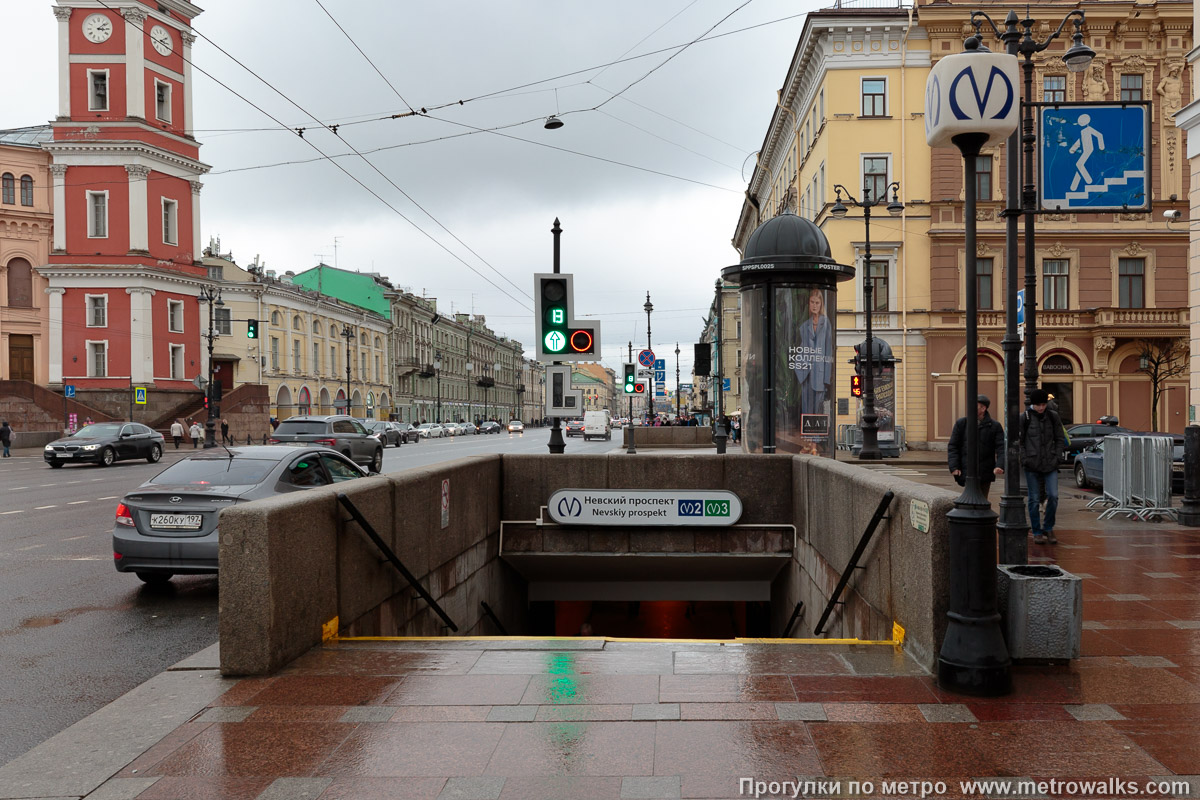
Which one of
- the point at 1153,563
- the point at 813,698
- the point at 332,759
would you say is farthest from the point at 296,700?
the point at 1153,563

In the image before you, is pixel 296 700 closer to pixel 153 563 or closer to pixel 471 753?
pixel 471 753

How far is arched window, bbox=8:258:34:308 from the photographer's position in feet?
177

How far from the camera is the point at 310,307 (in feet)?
232

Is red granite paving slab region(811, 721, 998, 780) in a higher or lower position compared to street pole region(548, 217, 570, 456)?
lower

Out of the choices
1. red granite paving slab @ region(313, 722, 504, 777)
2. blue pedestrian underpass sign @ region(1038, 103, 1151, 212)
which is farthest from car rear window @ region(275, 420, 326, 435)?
red granite paving slab @ region(313, 722, 504, 777)

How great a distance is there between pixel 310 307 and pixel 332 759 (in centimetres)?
7056

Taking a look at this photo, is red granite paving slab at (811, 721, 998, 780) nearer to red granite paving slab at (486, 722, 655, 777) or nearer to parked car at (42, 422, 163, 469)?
red granite paving slab at (486, 722, 655, 777)

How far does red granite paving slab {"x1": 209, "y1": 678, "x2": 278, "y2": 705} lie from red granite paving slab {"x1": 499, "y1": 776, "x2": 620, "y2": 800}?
1492 millimetres

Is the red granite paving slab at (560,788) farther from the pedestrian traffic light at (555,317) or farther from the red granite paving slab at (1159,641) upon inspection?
the pedestrian traffic light at (555,317)

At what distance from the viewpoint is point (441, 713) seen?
4707 millimetres

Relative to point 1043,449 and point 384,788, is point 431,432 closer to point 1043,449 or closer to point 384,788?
point 1043,449

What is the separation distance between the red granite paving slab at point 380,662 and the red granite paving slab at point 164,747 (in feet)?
2.93

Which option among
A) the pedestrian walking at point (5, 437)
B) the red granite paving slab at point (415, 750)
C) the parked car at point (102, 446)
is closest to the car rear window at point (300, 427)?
the parked car at point (102, 446)

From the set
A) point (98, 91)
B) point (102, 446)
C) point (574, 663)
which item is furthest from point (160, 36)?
point (574, 663)
